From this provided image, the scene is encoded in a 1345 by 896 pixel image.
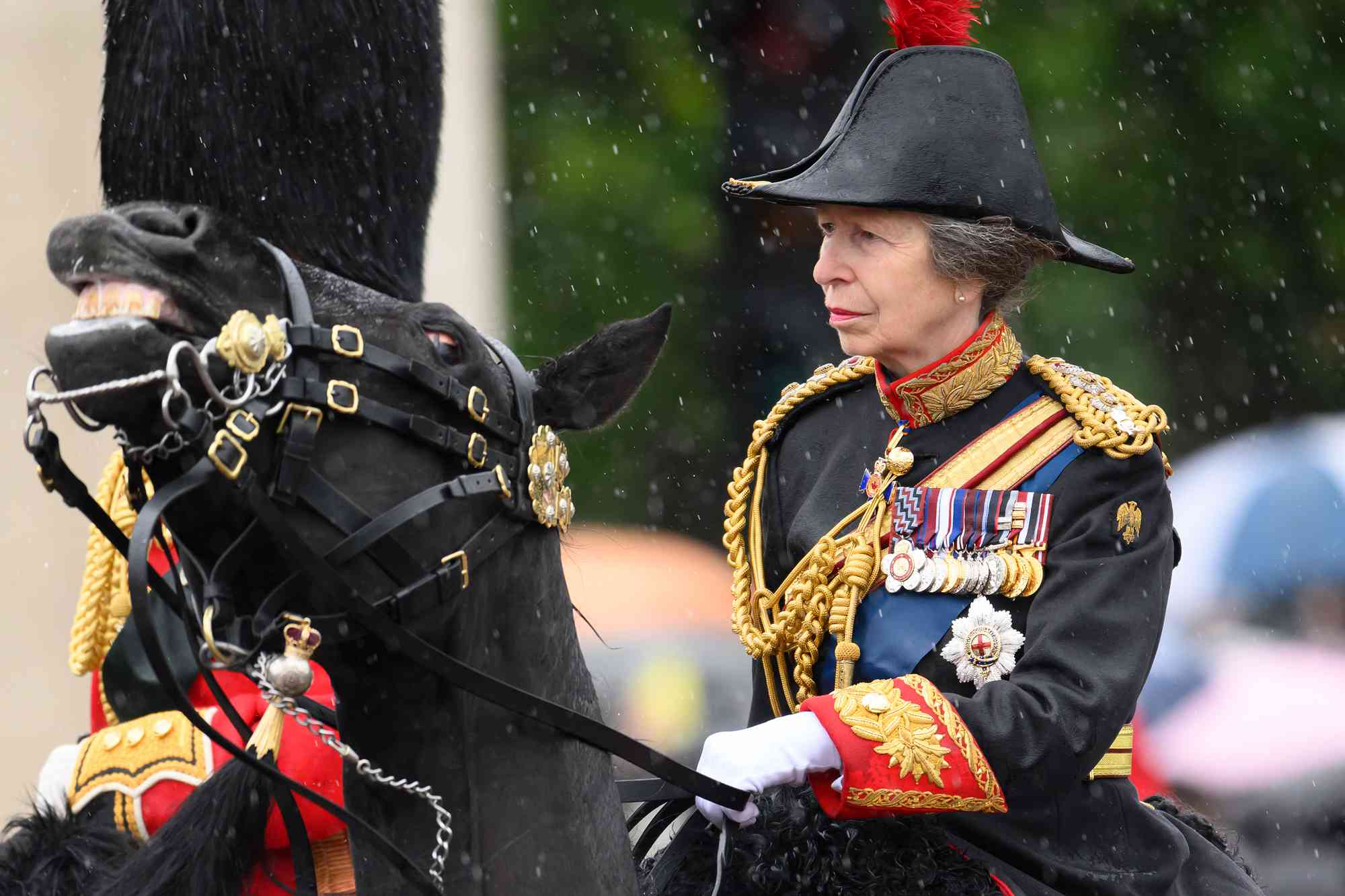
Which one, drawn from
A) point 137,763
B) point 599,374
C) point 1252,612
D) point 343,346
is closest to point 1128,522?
point 599,374

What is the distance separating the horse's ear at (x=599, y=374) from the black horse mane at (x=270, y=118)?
1.19 ft

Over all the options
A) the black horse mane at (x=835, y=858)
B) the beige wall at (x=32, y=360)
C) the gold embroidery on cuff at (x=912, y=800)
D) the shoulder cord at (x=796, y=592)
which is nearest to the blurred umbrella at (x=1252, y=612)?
the beige wall at (x=32, y=360)

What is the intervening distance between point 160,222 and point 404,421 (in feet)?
1.38

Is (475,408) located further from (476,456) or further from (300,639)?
(300,639)

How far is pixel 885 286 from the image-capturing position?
10.3 feet

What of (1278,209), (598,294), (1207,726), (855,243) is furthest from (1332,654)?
(855,243)

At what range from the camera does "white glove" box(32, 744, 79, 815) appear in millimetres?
3826

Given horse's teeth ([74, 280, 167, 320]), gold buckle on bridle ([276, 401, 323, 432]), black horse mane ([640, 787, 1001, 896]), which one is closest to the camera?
horse's teeth ([74, 280, 167, 320])

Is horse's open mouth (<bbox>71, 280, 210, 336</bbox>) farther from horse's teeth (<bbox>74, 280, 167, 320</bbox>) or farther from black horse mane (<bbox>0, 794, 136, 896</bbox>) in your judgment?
black horse mane (<bbox>0, 794, 136, 896</bbox>)

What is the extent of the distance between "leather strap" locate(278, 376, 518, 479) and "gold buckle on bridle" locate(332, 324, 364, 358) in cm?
4

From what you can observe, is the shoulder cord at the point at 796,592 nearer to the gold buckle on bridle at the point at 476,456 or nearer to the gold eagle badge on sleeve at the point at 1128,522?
the gold eagle badge on sleeve at the point at 1128,522

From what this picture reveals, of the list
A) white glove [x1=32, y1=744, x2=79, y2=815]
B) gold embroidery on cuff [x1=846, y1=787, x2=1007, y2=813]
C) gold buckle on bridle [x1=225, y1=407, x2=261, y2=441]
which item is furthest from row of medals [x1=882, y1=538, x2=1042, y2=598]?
white glove [x1=32, y1=744, x2=79, y2=815]

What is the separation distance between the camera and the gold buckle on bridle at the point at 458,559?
2.62 meters

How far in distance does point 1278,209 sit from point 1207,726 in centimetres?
258
